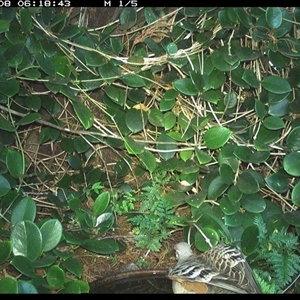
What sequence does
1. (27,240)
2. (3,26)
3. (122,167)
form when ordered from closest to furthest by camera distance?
1. (27,240)
2. (3,26)
3. (122,167)

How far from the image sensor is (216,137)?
1.79m

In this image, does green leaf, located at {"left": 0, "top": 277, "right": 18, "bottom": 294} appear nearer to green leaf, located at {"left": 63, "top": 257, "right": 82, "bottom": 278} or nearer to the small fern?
green leaf, located at {"left": 63, "top": 257, "right": 82, "bottom": 278}

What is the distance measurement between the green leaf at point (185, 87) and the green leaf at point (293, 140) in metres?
0.30

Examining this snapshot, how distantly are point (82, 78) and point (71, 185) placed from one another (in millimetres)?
391

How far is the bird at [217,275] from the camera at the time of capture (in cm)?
146

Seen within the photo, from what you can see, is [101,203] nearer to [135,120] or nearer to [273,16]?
[135,120]

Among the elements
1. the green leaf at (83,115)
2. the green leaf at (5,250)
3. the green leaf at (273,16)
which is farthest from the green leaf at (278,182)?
the green leaf at (5,250)

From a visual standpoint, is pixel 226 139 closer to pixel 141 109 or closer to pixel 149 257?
pixel 141 109

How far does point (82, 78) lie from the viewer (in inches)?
74.5

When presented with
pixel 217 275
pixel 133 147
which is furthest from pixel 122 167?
pixel 217 275

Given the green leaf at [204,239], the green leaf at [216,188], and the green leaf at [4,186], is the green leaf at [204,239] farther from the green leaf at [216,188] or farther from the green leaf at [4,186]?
the green leaf at [4,186]

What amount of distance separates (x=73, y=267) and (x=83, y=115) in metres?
0.46

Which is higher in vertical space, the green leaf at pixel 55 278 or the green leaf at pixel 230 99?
the green leaf at pixel 230 99

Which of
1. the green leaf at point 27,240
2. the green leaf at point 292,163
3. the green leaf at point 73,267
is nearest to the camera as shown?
the green leaf at point 27,240
